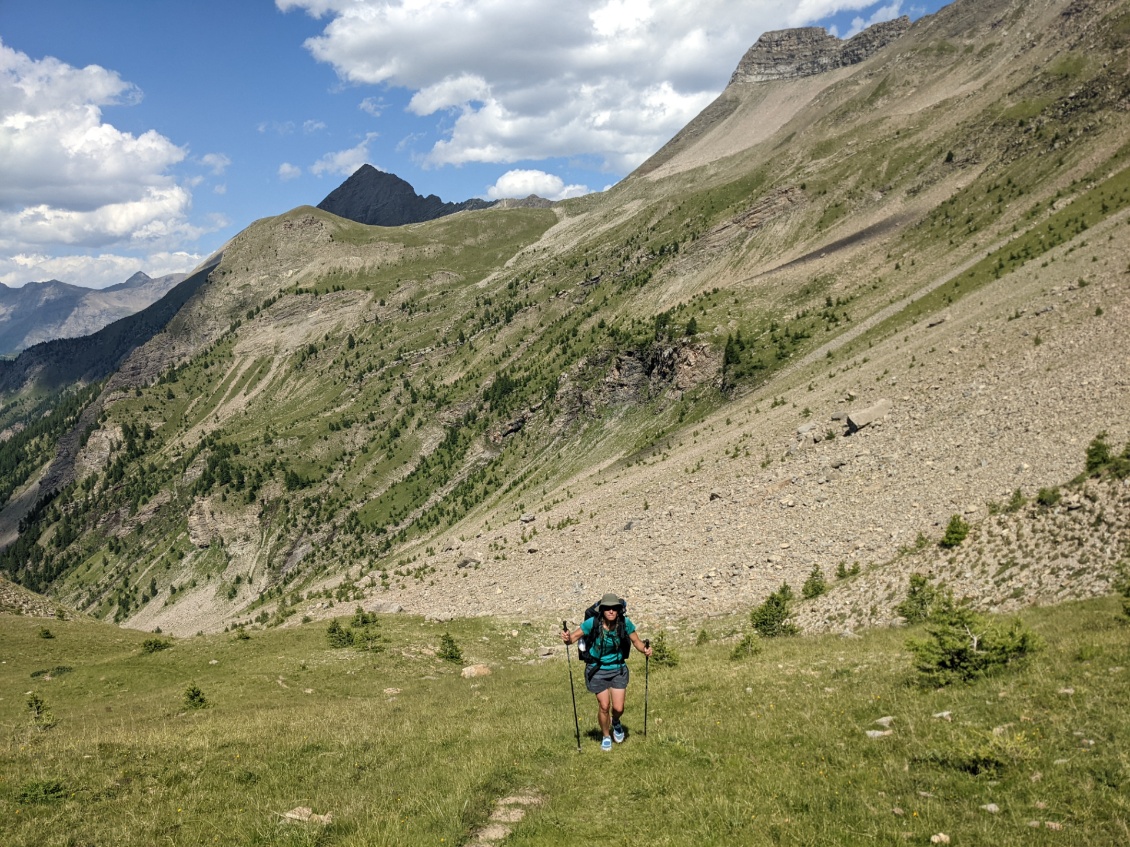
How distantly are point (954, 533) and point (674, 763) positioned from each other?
1840cm

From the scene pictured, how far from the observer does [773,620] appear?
2491 centimetres

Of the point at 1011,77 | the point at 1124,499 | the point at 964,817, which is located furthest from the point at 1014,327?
the point at 1011,77

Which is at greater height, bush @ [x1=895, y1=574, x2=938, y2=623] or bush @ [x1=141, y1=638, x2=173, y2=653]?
bush @ [x1=895, y1=574, x2=938, y2=623]

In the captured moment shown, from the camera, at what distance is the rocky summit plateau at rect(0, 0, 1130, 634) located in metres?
29.5

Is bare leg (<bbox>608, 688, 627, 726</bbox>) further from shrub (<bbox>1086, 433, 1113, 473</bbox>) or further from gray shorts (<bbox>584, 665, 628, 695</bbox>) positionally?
shrub (<bbox>1086, 433, 1113, 473</bbox>)

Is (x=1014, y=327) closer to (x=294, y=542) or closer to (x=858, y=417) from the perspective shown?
(x=858, y=417)

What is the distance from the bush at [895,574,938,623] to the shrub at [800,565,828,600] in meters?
4.60

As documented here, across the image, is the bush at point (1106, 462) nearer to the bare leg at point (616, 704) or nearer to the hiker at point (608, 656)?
the hiker at point (608, 656)

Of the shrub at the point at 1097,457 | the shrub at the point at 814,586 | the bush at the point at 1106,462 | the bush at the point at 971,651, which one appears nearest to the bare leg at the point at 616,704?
the bush at the point at 971,651

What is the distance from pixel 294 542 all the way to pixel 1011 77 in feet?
574

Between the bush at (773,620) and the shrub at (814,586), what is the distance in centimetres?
209

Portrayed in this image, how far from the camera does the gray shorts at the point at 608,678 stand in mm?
13502

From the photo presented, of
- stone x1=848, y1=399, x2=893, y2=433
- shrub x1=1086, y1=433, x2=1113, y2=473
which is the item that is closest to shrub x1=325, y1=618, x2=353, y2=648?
shrub x1=1086, y1=433, x2=1113, y2=473

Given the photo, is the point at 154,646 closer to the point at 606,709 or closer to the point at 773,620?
the point at 606,709
